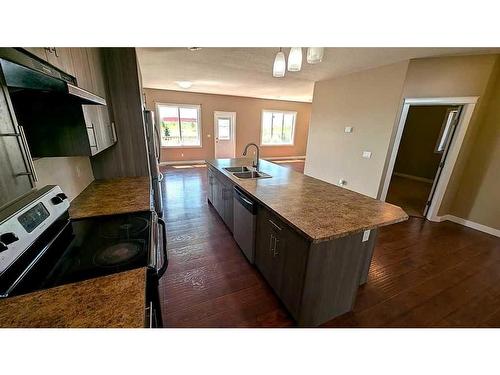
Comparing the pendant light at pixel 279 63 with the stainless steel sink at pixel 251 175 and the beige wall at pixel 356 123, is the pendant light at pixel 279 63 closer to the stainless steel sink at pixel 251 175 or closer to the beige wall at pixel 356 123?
the stainless steel sink at pixel 251 175

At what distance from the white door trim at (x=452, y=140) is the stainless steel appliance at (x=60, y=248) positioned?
393 centimetres

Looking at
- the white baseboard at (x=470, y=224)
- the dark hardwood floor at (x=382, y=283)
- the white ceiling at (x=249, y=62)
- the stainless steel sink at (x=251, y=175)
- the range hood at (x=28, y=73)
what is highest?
the white ceiling at (x=249, y=62)

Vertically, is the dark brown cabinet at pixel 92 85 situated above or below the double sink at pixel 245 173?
above

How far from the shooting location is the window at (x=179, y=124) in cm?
690

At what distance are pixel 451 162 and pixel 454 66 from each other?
1.39 metres

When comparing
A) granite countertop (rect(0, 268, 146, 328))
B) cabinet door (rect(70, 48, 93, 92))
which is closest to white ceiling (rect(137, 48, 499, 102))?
cabinet door (rect(70, 48, 93, 92))

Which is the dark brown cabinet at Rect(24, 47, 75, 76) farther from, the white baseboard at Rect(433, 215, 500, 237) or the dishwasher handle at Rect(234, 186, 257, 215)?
the white baseboard at Rect(433, 215, 500, 237)

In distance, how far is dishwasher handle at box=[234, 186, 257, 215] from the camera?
1916mm

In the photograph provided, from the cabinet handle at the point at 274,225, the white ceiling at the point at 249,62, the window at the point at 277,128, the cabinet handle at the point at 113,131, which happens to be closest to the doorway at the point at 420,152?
the white ceiling at the point at 249,62

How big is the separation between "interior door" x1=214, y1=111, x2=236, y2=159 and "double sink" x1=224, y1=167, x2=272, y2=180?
16.4 ft

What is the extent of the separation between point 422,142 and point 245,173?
6.40m

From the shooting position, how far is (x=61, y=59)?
107 centimetres
